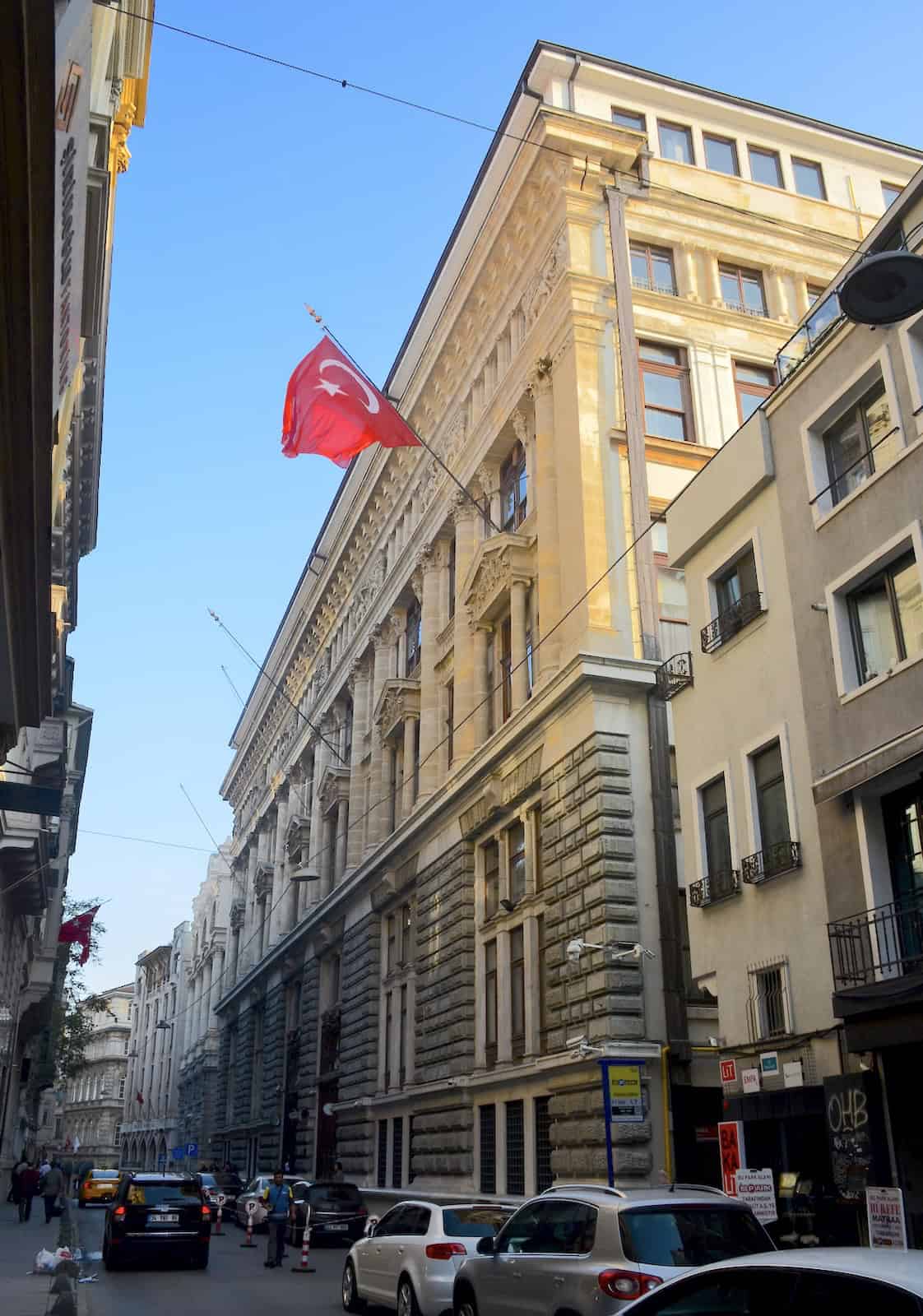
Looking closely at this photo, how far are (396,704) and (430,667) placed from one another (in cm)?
315

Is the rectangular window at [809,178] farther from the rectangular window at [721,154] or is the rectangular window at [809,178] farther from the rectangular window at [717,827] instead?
the rectangular window at [717,827]

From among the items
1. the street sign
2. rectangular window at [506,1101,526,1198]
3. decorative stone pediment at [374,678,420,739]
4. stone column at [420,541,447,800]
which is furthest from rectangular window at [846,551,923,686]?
decorative stone pediment at [374,678,420,739]

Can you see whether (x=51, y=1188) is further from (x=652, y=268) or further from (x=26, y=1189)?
(x=652, y=268)

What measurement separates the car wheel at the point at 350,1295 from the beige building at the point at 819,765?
5.62 metres

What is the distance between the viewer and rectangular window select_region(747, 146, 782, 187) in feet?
111

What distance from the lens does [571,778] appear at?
80.8ft

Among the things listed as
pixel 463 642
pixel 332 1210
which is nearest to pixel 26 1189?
pixel 332 1210

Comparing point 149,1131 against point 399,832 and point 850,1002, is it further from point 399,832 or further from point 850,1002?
point 850,1002

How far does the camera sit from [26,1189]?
105ft

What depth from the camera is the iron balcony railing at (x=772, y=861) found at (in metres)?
16.2

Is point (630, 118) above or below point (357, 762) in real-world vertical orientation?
above

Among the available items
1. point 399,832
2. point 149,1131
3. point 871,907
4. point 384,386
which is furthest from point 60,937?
point 149,1131

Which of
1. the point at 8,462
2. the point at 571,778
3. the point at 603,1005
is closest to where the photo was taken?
the point at 8,462

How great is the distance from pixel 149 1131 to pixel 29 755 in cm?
8240
